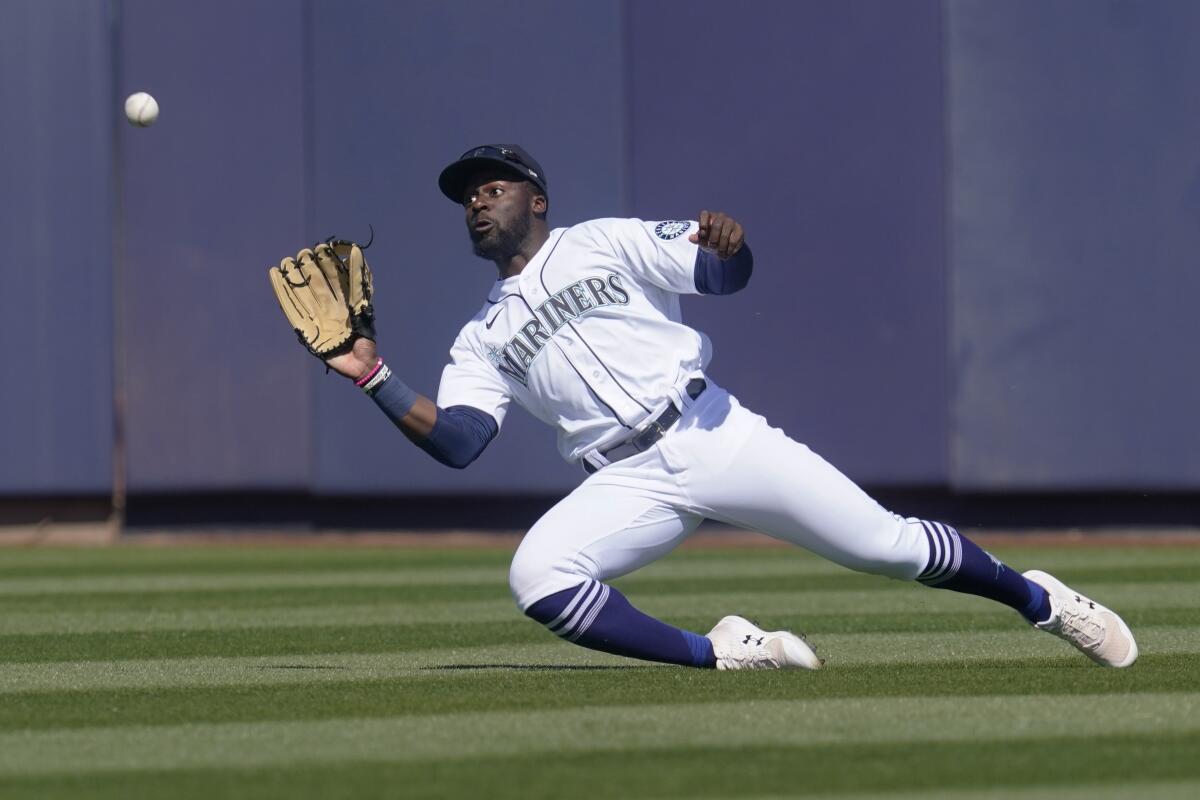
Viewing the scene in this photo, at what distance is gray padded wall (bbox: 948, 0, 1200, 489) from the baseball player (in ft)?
24.0

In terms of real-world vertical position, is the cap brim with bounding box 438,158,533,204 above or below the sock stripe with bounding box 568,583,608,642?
above

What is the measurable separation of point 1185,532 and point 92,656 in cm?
855

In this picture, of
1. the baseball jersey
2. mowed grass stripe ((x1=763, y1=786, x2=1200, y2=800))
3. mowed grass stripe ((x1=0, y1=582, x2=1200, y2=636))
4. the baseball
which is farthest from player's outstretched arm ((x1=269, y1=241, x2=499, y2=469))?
the baseball

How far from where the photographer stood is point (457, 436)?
532cm

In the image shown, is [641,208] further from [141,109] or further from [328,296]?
[328,296]

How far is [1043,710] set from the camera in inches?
172

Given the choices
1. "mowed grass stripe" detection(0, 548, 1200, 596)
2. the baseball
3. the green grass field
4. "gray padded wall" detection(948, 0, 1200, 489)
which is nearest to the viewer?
the green grass field

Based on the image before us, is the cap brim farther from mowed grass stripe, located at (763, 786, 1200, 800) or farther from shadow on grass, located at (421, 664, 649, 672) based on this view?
mowed grass stripe, located at (763, 786, 1200, 800)

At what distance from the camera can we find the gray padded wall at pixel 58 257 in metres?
13.5

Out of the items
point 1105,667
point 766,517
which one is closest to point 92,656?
point 766,517

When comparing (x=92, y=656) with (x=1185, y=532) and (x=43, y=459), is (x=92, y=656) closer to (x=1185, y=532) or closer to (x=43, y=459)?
(x=43, y=459)

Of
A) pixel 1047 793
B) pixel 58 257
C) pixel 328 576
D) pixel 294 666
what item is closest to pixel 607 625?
pixel 294 666

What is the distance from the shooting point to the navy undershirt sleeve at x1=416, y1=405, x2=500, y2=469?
5.29m

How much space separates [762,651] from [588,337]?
40.2 inches
